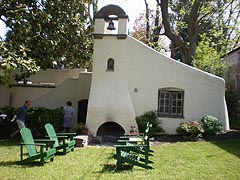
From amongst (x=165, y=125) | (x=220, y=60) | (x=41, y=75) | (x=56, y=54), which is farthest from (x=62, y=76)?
(x=220, y=60)

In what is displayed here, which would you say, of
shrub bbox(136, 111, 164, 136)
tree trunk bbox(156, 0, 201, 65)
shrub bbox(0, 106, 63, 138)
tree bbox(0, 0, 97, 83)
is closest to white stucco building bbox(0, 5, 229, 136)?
shrub bbox(136, 111, 164, 136)

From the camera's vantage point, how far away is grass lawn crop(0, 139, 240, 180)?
6743mm

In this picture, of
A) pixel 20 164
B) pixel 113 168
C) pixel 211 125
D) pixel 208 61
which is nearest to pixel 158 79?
pixel 211 125

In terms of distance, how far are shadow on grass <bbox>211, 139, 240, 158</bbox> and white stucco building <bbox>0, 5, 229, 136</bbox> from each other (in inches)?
88.0

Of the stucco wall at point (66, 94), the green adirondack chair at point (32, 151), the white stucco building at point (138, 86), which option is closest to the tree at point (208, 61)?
the white stucco building at point (138, 86)

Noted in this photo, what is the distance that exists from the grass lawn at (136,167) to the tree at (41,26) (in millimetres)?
4826

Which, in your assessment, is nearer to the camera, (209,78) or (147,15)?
(209,78)

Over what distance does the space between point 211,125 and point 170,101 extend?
2329 millimetres

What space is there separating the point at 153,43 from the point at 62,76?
31.8ft

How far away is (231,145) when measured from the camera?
1083cm

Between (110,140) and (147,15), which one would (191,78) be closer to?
(110,140)

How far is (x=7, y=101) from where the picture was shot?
58.7ft

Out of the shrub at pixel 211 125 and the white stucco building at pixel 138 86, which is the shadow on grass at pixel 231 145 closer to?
the shrub at pixel 211 125

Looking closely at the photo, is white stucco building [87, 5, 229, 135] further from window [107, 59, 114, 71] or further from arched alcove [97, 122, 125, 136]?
arched alcove [97, 122, 125, 136]
